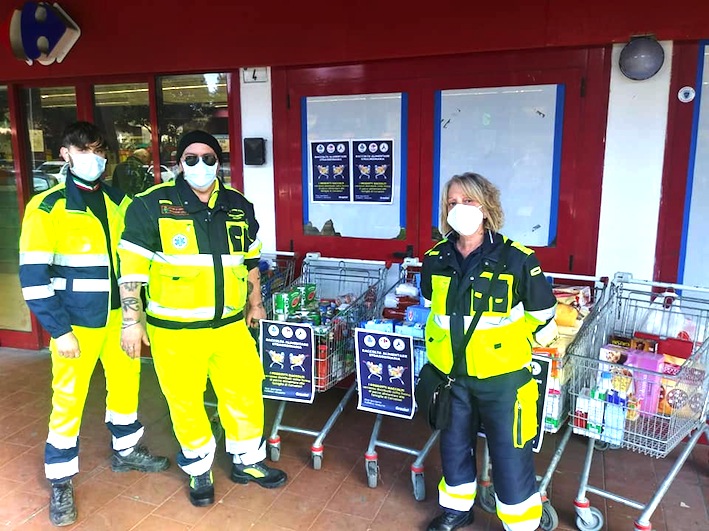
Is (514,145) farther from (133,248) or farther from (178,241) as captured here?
(133,248)

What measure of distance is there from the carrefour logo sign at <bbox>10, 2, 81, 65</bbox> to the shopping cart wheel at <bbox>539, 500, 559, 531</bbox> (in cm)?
477

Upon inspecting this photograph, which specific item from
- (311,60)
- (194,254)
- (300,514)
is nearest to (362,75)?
(311,60)

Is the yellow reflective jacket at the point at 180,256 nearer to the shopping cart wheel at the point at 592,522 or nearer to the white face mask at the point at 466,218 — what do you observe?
the white face mask at the point at 466,218

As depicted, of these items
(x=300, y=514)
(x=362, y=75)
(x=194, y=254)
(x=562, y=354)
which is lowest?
(x=300, y=514)

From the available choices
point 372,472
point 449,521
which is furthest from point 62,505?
point 449,521

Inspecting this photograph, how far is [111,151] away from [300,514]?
361cm

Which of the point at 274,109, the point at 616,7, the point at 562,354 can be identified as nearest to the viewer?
the point at 562,354

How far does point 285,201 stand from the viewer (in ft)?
15.5

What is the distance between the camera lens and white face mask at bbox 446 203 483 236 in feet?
8.87

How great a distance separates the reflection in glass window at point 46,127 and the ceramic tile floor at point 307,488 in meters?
2.27

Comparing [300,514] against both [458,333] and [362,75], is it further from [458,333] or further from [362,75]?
[362,75]

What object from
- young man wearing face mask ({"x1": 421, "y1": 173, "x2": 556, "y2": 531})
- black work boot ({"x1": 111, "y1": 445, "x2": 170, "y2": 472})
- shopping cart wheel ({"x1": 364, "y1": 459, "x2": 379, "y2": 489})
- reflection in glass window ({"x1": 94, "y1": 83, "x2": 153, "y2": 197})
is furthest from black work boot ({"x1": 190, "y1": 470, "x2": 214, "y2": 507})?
reflection in glass window ({"x1": 94, "y1": 83, "x2": 153, "y2": 197})

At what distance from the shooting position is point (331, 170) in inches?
179

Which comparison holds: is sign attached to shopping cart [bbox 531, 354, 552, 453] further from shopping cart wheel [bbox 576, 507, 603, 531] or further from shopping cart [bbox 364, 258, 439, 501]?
shopping cart [bbox 364, 258, 439, 501]
